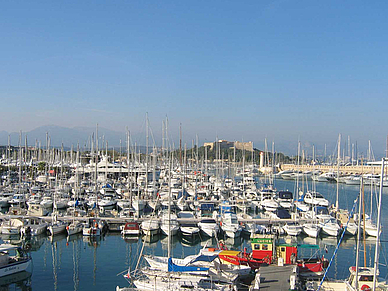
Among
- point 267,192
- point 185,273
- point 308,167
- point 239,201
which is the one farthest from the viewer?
point 308,167

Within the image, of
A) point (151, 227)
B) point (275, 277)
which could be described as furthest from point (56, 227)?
point (275, 277)

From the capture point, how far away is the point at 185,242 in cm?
2983

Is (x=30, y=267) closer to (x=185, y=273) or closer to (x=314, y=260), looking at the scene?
(x=185, y=273)

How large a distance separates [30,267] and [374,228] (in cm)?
2708

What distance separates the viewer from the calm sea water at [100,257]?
21.2 meters

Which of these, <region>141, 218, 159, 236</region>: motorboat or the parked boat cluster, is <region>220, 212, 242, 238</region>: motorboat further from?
<region>141, 218, 159, 236</region>: motorboat

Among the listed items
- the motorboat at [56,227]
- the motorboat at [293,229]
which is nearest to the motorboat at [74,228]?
the motorboat at [56,227]

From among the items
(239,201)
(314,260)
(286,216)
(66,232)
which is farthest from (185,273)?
(239,201)

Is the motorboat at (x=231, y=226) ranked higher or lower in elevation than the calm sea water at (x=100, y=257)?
higher

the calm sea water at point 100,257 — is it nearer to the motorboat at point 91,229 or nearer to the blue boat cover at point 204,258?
the motorboat at point 91,229

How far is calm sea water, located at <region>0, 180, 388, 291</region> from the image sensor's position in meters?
21.2

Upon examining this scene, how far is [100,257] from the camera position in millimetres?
26094

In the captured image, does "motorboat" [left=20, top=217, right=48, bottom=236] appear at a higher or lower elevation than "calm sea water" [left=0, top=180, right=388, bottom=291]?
higher

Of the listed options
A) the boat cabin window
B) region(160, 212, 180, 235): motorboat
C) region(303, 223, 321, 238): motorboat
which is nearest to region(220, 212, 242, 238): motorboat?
region(160, 212, 180, 235): motorboat
